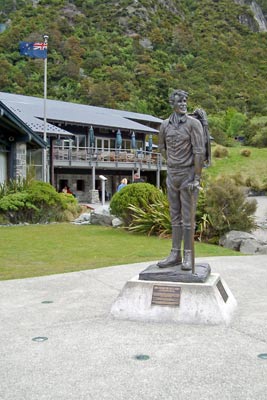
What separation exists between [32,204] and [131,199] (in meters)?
4.36

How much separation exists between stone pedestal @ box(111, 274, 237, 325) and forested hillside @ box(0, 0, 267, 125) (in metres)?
60.6

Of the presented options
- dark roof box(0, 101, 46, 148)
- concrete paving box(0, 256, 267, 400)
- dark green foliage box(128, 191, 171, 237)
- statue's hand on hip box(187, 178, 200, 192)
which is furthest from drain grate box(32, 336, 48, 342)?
dark roof box(0, 101, 46, 148)

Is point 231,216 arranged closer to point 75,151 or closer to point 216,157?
point 75,151

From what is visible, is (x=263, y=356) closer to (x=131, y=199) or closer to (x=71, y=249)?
(x=71, y=249)

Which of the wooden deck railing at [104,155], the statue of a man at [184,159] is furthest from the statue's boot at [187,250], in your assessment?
the wooden deck railing at [104,155]

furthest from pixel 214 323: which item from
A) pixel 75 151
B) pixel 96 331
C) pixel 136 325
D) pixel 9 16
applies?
pixel 9 16

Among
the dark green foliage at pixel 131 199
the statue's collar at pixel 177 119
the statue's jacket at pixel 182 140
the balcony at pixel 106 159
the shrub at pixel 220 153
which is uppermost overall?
the shrub at pixel 220 153

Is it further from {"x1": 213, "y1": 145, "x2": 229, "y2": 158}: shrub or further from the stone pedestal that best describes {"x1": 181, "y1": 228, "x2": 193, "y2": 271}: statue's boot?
{"x1": 213, "y1": 145, "x2": 229, "y2": 158}: shrub

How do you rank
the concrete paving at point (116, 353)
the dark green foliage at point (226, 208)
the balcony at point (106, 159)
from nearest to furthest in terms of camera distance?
1. the concrete paving at point (116, 353)
2. the dark green foliage at point (226, 208)
3. the balcony at point (106, 159)

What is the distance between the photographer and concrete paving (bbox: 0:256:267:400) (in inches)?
157

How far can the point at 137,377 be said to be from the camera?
4.21 metres

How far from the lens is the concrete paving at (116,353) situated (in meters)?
3.98

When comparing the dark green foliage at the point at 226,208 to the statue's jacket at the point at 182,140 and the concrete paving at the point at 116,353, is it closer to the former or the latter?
the concrete paving at the point at 116,353

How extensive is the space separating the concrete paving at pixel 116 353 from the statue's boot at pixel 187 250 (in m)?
0.78
